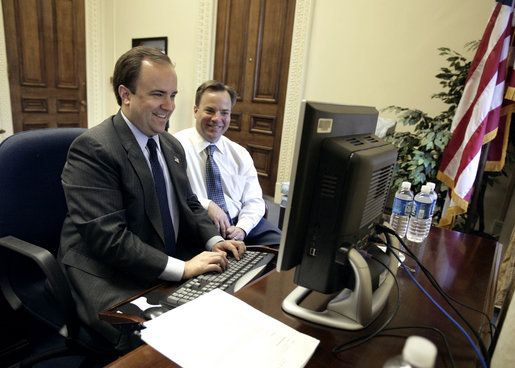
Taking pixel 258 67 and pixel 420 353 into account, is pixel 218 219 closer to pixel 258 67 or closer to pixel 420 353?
pixel 420 353

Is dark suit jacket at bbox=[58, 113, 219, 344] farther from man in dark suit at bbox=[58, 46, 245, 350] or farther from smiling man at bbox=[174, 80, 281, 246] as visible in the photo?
smiling man at bbox=[174, 80, 281, 246]

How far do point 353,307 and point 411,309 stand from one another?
0.62 feet

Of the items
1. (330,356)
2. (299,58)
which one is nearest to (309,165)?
(330,356)

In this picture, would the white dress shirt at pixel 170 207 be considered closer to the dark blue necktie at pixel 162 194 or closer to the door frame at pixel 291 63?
the dark blue necktie at pixel 162 194

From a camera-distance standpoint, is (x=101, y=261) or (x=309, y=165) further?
(x=101, y=261)

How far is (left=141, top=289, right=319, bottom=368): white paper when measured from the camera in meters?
0.59

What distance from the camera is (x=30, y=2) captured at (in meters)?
3.86

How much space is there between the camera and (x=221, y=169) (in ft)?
6.49

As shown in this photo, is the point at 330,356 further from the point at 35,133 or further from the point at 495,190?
the point at 495,190

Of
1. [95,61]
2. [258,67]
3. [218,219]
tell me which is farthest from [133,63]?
[95,61]

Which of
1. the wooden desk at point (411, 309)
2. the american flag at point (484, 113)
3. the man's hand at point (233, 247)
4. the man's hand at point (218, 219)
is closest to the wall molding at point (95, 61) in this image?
the man's hand at point (218, 219)

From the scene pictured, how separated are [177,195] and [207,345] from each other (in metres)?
0.81

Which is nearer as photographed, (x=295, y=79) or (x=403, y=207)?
(x=403, y=207)

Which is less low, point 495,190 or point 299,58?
point 299,58
